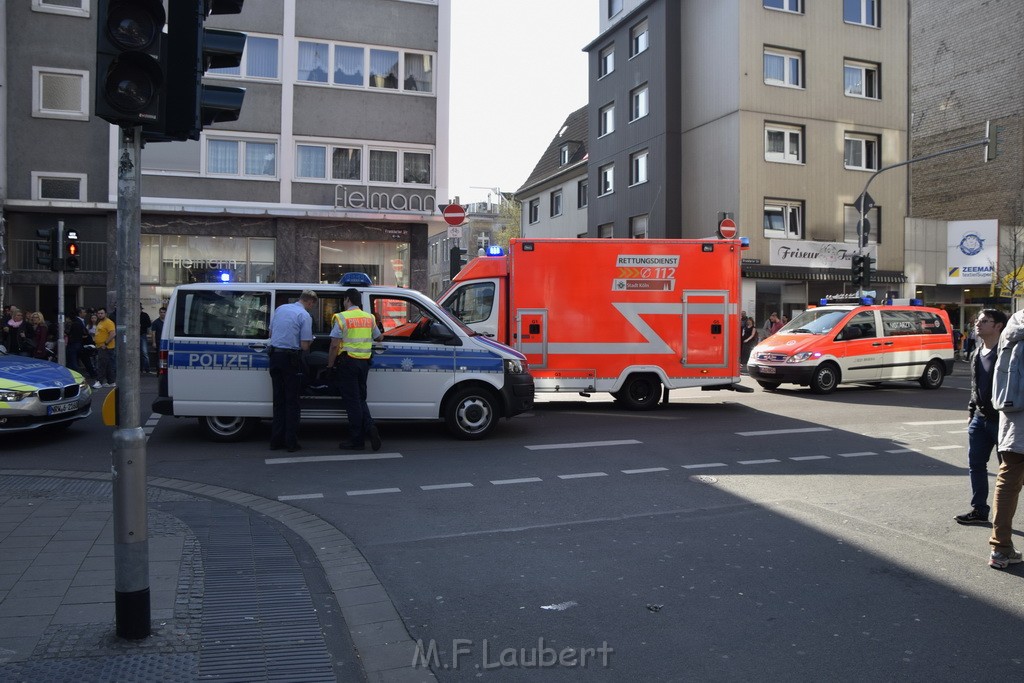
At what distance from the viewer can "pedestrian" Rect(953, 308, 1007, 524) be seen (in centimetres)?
642

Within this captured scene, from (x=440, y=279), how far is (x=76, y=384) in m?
72.1

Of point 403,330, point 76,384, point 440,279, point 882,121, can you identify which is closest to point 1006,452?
point 403,330

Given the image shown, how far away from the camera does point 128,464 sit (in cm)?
412

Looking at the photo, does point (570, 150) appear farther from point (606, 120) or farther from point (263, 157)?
point (263, 157)

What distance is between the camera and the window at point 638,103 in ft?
113

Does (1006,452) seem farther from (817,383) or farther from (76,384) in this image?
(817,383)

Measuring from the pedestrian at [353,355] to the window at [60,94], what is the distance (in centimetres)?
1642

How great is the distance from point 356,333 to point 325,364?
82 cm

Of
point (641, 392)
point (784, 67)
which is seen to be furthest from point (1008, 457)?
point (784, 67)

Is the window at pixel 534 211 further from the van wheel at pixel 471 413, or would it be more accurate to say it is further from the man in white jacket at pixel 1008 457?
the man in white jacket at pixel 1008 457

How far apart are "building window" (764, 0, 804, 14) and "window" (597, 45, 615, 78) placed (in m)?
8.10

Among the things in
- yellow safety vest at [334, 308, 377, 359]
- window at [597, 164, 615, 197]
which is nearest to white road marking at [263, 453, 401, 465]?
yellow safety vest at [334, 308, 377, 359]

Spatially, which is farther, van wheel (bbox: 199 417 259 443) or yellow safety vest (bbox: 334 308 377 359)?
van wheel (bbox: 199 417 259 443)

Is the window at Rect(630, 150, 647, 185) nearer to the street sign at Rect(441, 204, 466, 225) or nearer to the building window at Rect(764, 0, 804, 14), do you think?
the building window at Rect(764, 0, 804, 14)
